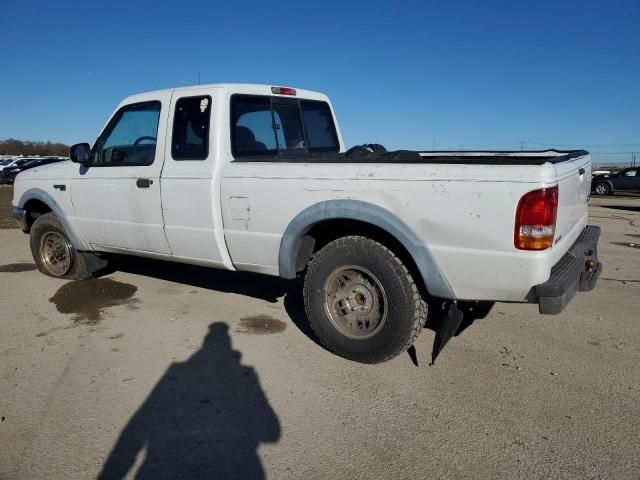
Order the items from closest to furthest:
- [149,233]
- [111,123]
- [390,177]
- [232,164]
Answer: [390,177], [232,164], [149,233], [111,123]

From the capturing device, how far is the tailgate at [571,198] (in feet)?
10.4

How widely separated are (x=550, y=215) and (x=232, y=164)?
2441 mm

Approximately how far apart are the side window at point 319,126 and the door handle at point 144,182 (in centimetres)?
168

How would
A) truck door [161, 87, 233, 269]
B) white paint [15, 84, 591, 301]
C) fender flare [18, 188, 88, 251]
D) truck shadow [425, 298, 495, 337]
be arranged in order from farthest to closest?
fender flare [18, 188, 88, 251] < truck shadow [425, 298, 495, 337] < truck door [161, 87, 233, 269] < white paint [15, 84, 591, 301]

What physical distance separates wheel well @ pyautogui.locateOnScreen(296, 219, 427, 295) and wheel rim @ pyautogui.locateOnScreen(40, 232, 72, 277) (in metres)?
3.36

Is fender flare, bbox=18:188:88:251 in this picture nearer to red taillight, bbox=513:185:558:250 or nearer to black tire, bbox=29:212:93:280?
black tire, bbox=29:212:93:280

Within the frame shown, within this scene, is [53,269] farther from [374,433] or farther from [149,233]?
[374,433]

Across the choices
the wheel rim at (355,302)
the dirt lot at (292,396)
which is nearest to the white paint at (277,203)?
the wheel rim at (355,302)

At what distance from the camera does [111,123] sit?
512 cm

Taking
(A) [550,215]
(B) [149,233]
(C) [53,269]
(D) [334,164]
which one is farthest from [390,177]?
(C) [53,269]

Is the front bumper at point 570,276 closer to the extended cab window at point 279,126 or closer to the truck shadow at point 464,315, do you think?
the truck shadow at point 464,315

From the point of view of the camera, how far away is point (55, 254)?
19.8 ft

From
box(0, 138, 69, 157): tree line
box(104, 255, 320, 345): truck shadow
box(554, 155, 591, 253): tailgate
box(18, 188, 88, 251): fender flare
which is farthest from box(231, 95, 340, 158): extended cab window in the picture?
box(0, 138, 69, 157): tree line

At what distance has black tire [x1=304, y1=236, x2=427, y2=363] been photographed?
3.46 m
